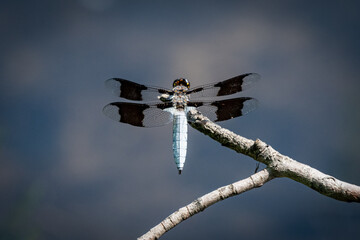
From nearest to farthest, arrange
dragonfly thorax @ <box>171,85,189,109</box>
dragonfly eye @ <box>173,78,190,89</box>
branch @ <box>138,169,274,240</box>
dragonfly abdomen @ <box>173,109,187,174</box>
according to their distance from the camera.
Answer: branch @ <box>138,169,274,240</box>, dragonfly abdomen @ <box>173,109,187,174</box>, dragonfly thorax @ <box>171,85,189,109</box>, dragonfly eye @ <box>173,78,190,89</box>

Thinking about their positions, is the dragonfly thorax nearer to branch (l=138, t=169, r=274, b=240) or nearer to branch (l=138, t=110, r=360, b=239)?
branch (l=138, t=110, r=360, b=239)

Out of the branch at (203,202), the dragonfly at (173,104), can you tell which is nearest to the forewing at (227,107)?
the dragonfly at (173,104)

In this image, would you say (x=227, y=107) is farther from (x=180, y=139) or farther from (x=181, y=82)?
(x=180, y=139)

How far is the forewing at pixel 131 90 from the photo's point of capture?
250 centimetres

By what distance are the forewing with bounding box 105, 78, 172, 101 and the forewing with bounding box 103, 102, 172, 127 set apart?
150 millimetres

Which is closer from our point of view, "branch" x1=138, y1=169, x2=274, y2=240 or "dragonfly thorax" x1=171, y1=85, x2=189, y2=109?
"branch" x1=138, y1=169, x2=274, y2=240

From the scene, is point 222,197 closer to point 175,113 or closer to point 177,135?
point 177,135

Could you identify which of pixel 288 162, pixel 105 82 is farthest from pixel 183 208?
pixel 105 82

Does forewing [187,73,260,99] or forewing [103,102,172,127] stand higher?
forewing [187,73,260,99]

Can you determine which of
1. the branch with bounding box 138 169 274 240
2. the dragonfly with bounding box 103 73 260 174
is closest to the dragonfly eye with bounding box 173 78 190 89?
the dragonfly with bounding box 103 73 260 174

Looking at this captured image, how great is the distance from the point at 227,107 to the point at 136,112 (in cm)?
70

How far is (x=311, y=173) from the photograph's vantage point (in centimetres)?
169

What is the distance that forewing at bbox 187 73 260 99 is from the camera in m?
2.52

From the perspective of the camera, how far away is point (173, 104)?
230cm
